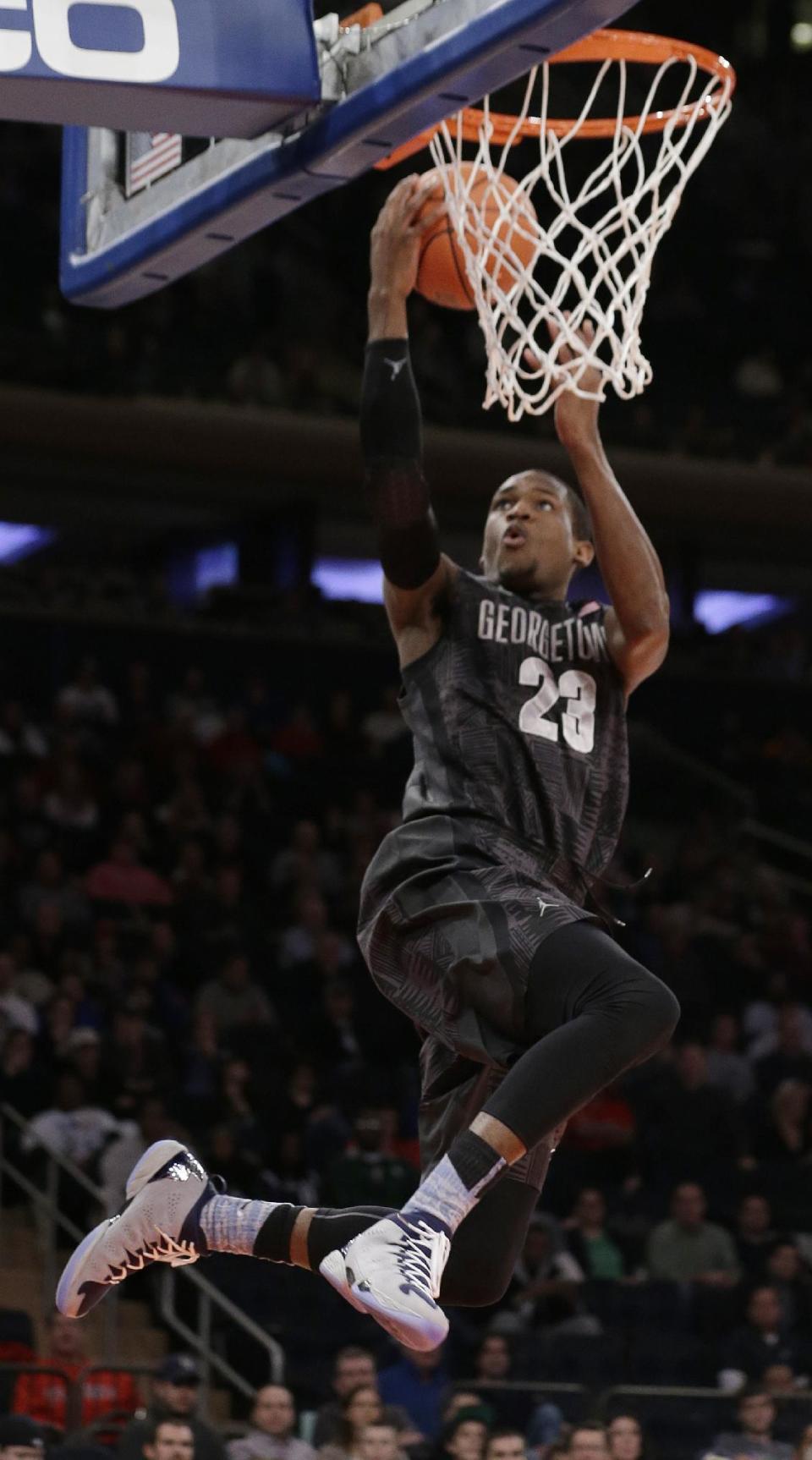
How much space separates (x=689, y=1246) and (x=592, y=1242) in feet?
1.79

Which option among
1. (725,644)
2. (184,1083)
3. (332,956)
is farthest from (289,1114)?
(725,644)

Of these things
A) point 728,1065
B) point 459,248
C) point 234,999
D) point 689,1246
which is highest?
point 459,248

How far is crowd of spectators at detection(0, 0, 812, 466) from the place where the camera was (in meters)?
18.1

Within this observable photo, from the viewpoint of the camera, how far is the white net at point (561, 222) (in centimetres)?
516

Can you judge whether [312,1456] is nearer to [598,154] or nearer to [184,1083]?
[184,1083]

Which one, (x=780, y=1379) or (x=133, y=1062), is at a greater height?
(x=133, y=1062)

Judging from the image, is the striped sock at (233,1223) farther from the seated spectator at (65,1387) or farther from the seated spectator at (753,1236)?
the seated spectator at (753,1236)

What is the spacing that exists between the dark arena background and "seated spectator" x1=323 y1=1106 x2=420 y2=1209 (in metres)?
0.02

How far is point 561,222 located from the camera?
5289mm

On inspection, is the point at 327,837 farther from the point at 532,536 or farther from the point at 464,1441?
the point at 532,536

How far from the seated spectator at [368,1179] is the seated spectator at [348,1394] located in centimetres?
148

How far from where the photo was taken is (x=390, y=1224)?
459 cm

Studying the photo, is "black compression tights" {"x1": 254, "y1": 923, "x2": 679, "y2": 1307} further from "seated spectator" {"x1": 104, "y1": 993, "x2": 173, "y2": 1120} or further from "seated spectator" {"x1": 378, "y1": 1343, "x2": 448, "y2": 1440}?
"seated spectator" {"x1": 104, "y1": 993, "x2": 173, "y2": 1120}

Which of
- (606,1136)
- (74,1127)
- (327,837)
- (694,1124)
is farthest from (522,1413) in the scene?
(327,837)
